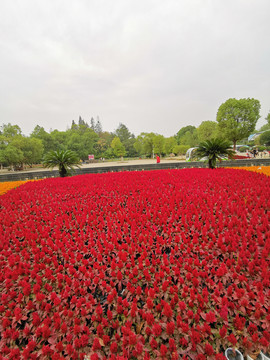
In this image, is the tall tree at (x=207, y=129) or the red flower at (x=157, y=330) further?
the tall tree at (x=207, y=129)

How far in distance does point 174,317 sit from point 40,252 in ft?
6.93

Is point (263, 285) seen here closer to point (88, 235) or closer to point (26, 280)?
point (88, 235)

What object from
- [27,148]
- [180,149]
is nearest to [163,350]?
[27,148]

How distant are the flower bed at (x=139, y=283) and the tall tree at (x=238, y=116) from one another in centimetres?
3186

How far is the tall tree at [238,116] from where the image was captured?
30344mm

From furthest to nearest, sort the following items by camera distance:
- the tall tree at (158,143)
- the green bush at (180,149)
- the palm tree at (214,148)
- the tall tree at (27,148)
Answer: the green bush at (180,149) < the tall tree at (158,143) < the tall tree at (27,148) < the palm tree at (214,148)

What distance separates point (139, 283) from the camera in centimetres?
220

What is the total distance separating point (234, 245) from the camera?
2521mm

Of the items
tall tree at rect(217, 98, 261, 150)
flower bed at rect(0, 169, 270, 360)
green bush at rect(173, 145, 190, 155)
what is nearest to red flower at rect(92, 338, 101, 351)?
flower bed at rect(0, 169, 270, 360)

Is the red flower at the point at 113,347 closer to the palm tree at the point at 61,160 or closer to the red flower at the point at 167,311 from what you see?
the red flower at the point at 167,311

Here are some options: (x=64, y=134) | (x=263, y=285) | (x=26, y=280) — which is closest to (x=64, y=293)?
(x=26, y=280)

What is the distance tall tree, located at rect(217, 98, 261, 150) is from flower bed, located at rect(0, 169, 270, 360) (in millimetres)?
31857

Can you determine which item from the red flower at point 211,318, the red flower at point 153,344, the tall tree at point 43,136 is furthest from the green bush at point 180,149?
the red flower at point 153,344

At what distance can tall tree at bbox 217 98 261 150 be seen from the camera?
30.3m
